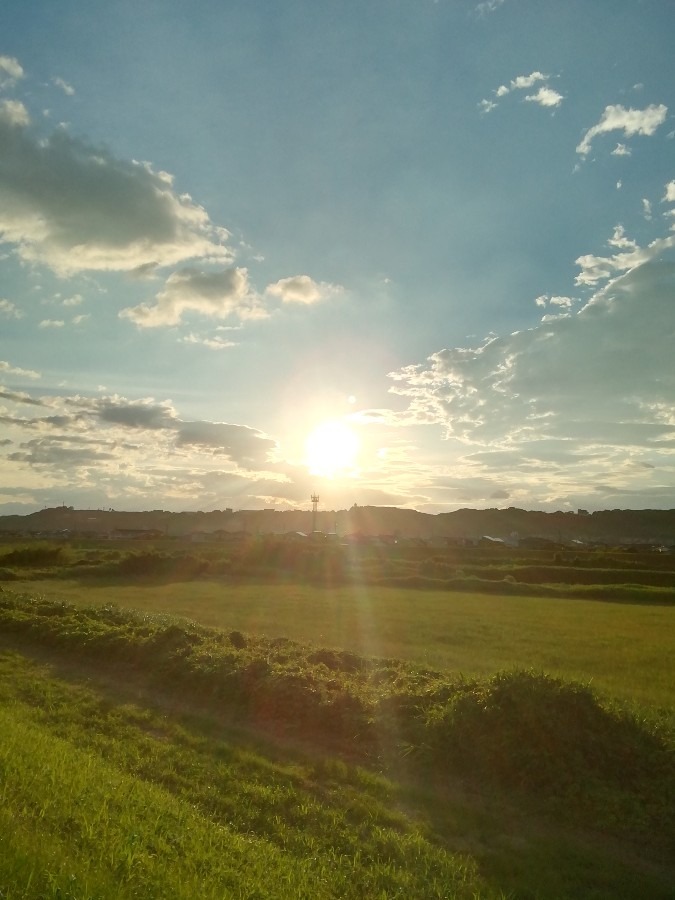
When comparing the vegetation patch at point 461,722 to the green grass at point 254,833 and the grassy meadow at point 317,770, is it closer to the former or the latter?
the grassy meadow at point 317,770

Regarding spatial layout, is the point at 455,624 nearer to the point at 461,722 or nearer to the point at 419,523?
the point at 461,722

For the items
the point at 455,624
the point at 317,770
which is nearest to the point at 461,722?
the point at 317,770

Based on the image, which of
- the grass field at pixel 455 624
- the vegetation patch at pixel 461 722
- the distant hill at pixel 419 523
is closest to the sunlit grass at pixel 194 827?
the vegetation patch at pixel 461 722

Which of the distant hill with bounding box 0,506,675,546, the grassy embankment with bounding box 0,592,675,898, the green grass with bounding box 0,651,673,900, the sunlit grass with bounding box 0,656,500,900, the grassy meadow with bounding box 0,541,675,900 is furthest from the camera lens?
the distant hill with bounding box 0,506,675,546

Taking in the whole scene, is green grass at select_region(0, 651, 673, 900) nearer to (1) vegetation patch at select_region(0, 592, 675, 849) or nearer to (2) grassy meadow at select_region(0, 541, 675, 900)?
(2) grassy meadow at select_region(0, 541, 675, 900)

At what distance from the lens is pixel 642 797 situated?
8.99m

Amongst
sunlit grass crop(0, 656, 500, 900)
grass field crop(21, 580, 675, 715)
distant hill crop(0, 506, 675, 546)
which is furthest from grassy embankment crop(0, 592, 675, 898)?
distant hill crop(0, 506, 675, 546)

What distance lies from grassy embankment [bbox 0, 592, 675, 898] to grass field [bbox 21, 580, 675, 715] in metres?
3.99

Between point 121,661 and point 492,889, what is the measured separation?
498 inches

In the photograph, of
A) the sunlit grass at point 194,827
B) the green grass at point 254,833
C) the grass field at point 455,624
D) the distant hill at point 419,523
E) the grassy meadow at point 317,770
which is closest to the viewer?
the sunlit grass at point 194,827

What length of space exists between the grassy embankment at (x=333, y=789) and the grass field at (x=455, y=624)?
13.1 feet

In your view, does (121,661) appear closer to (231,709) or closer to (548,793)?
(231,709)

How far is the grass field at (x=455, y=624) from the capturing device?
1959 cm

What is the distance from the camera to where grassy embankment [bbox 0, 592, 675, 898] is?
6492 millimetres
